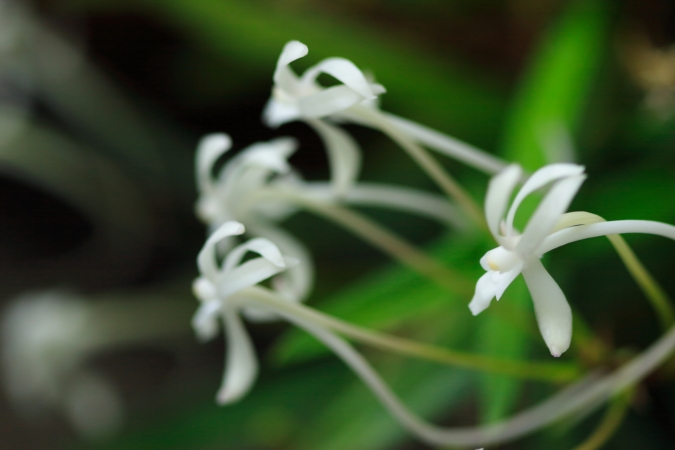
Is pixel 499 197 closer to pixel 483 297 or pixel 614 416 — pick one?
pixel 483 297

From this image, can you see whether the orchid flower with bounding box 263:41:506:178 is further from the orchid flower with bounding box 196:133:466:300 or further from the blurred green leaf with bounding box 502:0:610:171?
the blurred green leaf with bounding box 502:0:610:171

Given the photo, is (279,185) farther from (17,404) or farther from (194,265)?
(17,404)

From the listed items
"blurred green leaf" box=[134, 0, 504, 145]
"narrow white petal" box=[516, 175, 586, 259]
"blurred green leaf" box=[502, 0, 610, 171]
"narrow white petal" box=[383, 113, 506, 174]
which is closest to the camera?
"narrow white petal" box=[516, 175, 586, 259]

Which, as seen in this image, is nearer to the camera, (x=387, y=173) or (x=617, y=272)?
(x=617, y=272)

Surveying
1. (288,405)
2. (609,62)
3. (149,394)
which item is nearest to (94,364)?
(149,394)

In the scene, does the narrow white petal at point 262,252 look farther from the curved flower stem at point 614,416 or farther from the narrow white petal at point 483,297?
the curved flower stem at point 614,416

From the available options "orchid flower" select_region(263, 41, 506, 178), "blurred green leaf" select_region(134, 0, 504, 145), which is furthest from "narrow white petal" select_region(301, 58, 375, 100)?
"blurred green leaf" select_region(134, 0, 504, 145)

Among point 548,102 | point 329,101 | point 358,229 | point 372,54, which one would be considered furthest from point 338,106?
point 372,54
